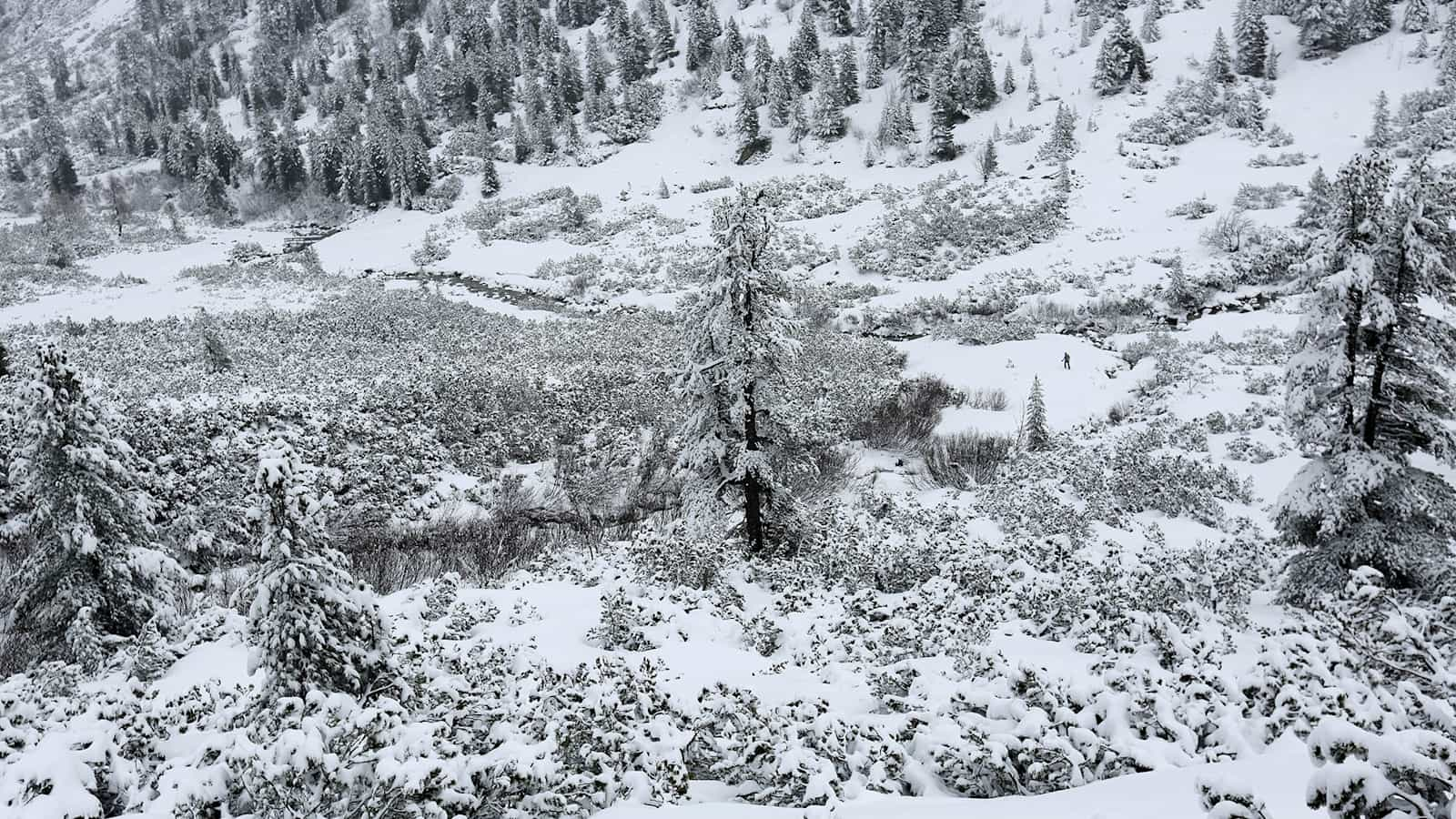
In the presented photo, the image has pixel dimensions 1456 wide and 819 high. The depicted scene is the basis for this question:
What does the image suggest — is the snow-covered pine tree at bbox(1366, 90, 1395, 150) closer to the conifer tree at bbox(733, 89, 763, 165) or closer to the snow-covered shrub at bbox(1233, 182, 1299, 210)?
the snow-covered shrub at bbox(1233, 182, 1299, 210)

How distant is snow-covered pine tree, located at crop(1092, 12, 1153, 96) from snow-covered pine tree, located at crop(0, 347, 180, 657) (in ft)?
183

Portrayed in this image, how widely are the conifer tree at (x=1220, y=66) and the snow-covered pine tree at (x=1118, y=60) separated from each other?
11.9ft

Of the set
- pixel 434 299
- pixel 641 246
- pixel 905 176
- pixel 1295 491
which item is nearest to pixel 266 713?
pixel 1295 491

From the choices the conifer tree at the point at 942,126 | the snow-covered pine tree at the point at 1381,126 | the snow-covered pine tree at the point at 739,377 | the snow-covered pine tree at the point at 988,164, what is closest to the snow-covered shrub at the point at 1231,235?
the snow-covered pine tree at the point at 1381,126

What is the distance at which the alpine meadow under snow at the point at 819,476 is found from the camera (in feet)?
15.7

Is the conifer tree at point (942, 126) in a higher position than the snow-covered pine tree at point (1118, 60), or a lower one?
lower

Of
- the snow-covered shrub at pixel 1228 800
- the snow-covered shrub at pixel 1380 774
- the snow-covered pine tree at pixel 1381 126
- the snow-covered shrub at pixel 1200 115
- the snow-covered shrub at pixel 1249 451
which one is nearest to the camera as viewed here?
the snow-covered shrub at pixel 1380 774

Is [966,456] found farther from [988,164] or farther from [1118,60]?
[1118,60]

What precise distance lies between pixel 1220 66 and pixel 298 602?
57692 mm

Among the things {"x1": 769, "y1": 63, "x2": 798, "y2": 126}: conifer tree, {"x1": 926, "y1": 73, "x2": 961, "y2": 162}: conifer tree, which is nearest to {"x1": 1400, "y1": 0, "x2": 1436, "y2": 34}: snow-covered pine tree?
{"x1": 926, "y1": 73, "x2": 961, "y2": 162}: conifer tree

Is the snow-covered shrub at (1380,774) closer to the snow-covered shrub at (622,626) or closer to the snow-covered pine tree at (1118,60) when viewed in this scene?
the snow-covered shrub at (622,626)

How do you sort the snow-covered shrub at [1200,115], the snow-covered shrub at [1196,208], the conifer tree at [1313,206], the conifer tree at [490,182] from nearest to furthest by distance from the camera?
1. the conifer tree at [1313,206]
2. the snow-covered shrub at [1196,208]
3. the snow-covered shrub at [1200,115]
4. the conifer tree at [490,182]

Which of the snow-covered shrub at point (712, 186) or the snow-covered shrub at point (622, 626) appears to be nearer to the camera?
the snow-covered shrub at point (622, 626)

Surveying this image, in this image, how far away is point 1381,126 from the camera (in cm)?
3762
